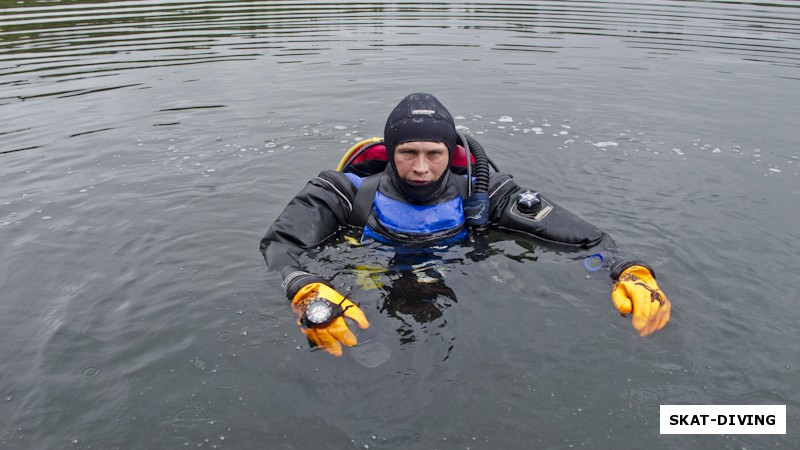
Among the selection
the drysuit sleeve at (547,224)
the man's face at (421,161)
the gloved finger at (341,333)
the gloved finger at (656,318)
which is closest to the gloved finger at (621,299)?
the gloved finger at (656,318)

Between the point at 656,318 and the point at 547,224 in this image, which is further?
the point at 547,224

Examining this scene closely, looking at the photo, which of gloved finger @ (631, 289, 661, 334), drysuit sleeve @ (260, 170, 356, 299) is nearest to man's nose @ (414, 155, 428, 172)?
drysuit sleeve @ (260, 170, 356, 299)

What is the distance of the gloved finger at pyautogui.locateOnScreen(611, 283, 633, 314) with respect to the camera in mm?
3898

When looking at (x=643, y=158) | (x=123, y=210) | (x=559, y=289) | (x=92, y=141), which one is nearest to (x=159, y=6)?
(x=92, y=141)

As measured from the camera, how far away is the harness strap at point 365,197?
5.06 metres

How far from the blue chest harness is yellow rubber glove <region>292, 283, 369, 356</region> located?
1116mm

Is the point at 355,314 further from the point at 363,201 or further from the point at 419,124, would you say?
the point at 419,124

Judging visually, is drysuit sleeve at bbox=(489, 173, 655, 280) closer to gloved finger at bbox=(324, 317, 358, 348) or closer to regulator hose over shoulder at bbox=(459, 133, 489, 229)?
regulator hose over shoulder at bbox=(459, 133, 489, 229)

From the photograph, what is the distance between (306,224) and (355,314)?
3.92ft

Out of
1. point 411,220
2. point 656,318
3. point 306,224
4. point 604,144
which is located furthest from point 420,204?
point 604,144

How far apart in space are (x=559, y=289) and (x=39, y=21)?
19896 millimetres

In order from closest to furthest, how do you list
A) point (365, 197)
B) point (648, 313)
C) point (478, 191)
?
point (648, 313), point (478, 191), point (365, 197)

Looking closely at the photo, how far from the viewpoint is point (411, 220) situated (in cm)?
491

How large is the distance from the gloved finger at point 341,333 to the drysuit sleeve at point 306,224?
0.49 m
